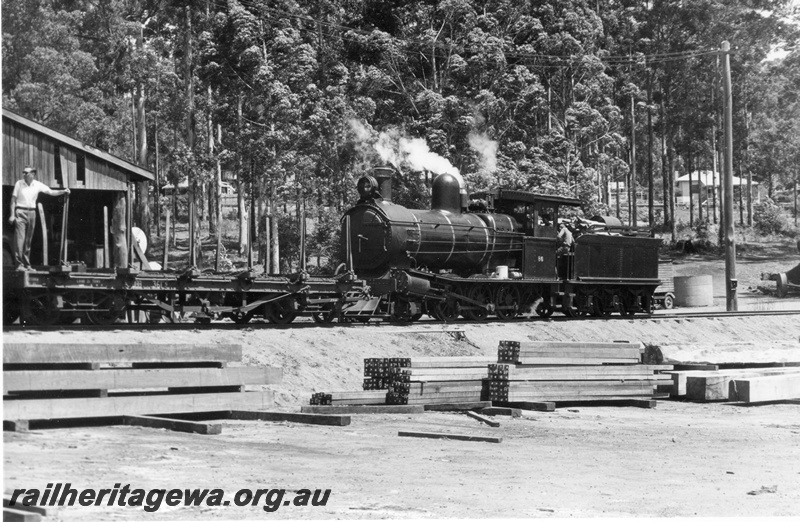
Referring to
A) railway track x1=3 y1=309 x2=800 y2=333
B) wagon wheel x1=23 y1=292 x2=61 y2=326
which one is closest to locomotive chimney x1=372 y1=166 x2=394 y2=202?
railway track x1=3 y1=309 x2=800 y2=333

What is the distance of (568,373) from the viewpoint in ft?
56.5

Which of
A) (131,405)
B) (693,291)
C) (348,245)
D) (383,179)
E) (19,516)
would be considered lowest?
(19,516)

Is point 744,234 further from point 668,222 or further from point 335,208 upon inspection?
point 335,208

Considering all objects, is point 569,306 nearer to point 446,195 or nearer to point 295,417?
point 446,195

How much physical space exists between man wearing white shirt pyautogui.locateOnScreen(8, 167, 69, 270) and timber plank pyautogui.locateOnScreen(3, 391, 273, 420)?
16.9 feet

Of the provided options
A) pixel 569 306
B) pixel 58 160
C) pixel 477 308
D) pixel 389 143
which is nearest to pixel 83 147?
pixel 58 160

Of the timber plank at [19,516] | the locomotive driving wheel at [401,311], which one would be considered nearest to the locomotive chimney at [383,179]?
the locomotive driving wheel at [401,311]

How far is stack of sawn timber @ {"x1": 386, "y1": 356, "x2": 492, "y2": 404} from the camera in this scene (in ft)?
51.2

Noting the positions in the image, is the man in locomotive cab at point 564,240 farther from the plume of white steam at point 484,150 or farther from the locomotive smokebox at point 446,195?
the plume of white steam at point 484,150

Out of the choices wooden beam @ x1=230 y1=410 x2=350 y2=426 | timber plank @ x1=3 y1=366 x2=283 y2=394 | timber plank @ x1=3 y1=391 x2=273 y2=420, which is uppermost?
timber plank @ x1=3 y1=366 x2=283 y2=394

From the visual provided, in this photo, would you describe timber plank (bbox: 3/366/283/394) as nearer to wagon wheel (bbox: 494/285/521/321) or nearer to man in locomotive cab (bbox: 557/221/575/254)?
wagon wheel (bbox: 494/285/521/321)

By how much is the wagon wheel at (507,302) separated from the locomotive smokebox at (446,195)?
2623 mm

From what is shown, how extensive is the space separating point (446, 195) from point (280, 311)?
21.9 ft

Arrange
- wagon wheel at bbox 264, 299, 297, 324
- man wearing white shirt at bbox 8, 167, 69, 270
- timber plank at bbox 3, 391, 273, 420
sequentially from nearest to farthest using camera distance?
timber plank at bbox 3, 391, 273, 420
man wearing white shirt at bbox 8, 167, 69, 270
wagon wheel at bbox 264, 299, 297, 324
